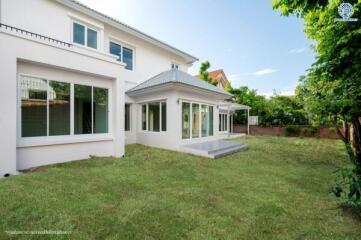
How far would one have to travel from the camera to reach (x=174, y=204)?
13.7ft

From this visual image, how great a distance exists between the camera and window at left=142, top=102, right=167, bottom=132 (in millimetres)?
11684

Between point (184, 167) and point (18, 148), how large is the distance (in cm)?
599

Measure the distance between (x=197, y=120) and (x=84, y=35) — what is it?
8.52m

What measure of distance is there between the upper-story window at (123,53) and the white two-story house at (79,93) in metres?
0.07

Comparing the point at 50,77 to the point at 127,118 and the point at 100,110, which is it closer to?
the point at 100,110

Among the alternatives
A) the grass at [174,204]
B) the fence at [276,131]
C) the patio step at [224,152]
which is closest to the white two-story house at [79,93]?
the grass at [174,204]

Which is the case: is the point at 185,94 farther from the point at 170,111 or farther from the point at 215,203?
the point at 215,203

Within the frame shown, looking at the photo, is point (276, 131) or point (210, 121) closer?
point (210, 121)

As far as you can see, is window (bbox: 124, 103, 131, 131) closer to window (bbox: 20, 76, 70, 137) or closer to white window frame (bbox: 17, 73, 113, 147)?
white window frame (bbox: 17, 73, 113, 147)

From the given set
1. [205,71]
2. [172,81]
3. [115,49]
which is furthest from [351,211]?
[205,71]

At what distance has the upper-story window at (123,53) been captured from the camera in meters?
12.7

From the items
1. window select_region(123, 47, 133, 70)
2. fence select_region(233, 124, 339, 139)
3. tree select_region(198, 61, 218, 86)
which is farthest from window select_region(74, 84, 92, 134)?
fence select_region(233, 124, 339, 139)

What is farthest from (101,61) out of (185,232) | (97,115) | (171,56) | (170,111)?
(171,56)

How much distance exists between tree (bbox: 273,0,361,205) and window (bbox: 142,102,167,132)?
7.67 m
